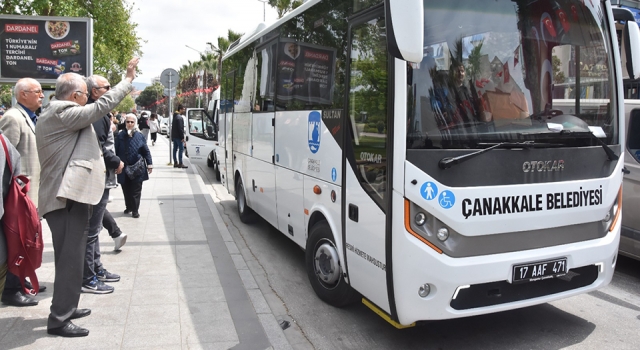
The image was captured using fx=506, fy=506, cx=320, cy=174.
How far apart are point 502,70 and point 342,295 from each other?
8.04 feet

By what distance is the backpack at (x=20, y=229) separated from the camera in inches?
143

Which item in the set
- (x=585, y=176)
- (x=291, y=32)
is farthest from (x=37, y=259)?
(x=585, y=176)

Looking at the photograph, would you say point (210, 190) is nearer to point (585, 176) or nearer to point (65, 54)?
point (65, 54)

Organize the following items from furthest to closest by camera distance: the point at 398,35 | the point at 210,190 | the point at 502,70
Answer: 1. the point at 210,190
2. the point at 502,70
3. the point at 398,35

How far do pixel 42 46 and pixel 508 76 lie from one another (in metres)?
13.0

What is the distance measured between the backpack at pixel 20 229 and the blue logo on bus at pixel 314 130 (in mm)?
2523

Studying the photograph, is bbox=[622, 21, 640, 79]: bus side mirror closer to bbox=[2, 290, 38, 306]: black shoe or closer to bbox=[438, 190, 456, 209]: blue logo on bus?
bbox=[438, 190, 456, 209]: blue logo on bus

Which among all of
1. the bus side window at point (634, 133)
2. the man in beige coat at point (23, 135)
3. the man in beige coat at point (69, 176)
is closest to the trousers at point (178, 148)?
the man in beige coat at point (23, 135)

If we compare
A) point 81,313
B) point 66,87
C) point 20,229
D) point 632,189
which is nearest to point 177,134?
point 81,313

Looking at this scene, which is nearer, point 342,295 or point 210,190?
point 342,295

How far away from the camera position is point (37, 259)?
12.7ft

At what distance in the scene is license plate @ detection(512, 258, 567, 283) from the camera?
367 centimetres

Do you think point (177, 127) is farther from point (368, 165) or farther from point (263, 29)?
point (368, 165)

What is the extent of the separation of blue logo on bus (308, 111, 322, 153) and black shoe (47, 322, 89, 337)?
261cm
